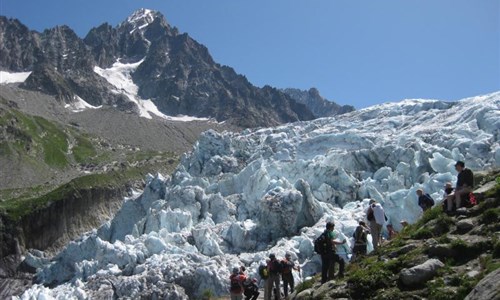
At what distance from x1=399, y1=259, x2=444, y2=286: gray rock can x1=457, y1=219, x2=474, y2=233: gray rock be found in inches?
78.6

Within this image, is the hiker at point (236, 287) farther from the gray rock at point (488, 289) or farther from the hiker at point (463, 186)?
the gray rock at point (488, 289)

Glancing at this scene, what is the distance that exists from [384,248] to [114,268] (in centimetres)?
3127

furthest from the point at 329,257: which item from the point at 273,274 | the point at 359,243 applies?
the point at 273,274

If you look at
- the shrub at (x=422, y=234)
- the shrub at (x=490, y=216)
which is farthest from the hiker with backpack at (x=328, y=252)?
the shrub at (x=490, y=216)

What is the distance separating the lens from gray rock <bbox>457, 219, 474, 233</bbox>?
46.8 ft

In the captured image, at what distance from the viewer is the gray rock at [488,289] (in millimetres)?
9703

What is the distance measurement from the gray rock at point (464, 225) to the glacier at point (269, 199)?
67.1ft

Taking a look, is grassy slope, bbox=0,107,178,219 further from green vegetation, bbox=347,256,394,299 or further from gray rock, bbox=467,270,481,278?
gray rock, bbox=467,270,481,278

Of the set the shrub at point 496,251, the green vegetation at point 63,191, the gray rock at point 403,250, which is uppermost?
the green vegetation at point 63,191

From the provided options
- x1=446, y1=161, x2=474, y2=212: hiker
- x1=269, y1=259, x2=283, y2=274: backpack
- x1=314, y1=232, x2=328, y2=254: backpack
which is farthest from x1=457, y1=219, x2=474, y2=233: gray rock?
x1=269, y1=259, x2=283, y2=274: backpack

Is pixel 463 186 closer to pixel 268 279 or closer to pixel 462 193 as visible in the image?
pixel 462 193

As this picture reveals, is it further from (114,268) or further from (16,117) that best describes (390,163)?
(16,117)

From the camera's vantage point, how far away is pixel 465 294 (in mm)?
11125

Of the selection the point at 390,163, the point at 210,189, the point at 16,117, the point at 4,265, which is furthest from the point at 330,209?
the point at 16,117
